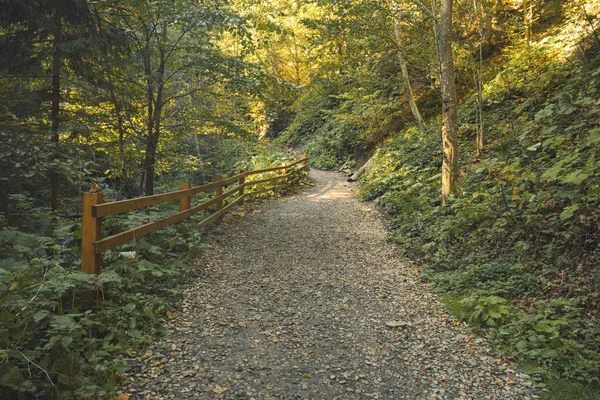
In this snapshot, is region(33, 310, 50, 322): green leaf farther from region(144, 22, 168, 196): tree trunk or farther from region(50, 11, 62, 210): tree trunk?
region(144, 22, 168, 196): tree trunk

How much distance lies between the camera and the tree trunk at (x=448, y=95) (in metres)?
7.29

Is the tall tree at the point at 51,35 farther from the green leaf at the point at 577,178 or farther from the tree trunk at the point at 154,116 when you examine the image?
the green leaf at the point at 577,178

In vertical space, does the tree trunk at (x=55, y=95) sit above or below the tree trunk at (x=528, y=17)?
below

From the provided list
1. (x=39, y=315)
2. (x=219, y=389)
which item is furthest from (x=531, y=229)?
(x=39, y=315)

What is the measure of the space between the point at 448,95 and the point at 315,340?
230 inches


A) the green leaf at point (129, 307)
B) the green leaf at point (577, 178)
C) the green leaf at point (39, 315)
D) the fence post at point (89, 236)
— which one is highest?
the green leaf at point (577, 178)

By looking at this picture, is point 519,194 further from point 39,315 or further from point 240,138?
point 240,138

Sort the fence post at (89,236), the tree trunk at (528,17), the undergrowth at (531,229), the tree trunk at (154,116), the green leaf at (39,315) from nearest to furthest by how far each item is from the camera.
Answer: the green leaf at (39,315), the undergrowth at (531,229), the fence post at (89,236), the tree trunk at (154,116), the tree trunk at (528,17)

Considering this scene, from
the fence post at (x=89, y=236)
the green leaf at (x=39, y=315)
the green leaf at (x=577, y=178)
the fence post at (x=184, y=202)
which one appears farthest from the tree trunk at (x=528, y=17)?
the green leaf at (x=39, y=315)

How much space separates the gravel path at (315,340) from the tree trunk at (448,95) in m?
2.42

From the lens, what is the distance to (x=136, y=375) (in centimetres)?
309

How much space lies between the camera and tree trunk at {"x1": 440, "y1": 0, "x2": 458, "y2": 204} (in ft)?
23.9

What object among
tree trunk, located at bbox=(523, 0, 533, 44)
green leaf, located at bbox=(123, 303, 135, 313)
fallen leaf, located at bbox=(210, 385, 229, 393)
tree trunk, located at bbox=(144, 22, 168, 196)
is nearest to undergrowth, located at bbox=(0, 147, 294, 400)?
green leaf, located at bbox=(123, 303, 135, 313)

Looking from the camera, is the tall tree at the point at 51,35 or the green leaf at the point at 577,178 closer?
the green leaf at the point at 577,178
